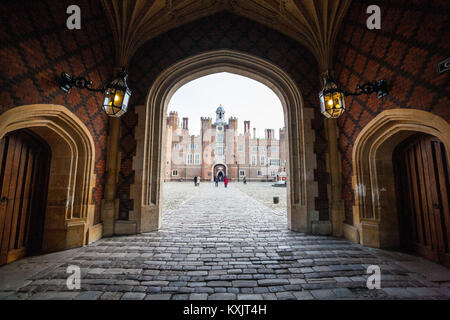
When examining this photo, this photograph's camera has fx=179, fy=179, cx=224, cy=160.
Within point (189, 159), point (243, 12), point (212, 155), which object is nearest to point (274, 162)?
point (212, 155)

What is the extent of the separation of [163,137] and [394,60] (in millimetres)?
4924

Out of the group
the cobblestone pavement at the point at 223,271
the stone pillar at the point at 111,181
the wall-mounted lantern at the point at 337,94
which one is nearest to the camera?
the cobblestone pavement at the point at 223,271

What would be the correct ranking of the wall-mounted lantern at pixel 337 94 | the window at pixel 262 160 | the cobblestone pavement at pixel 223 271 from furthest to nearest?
the window at pixel 262 160 < the wall-mounted lantern at pixel 337 94 < the cobblestone pavement at pixel 223 271

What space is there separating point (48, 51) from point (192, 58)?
297 centimetres

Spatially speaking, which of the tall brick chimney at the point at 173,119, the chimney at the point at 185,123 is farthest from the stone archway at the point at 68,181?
the chimney at the point at 185,123

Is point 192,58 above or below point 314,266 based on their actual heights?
above

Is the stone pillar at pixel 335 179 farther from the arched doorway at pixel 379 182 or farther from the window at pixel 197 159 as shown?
the window at pixel 197 159

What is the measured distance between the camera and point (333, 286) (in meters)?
2.11

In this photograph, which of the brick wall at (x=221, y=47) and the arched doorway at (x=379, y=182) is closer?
the arched doorway at (x=379, y=182)

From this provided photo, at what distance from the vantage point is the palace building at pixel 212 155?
34.8 m

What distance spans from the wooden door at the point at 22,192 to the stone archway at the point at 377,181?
20.1 ft

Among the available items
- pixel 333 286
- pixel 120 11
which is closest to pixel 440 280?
pixel 333 286

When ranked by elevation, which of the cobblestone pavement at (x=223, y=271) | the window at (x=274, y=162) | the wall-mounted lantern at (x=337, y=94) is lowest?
the cobblestone pavement at (x=223, y=271)
